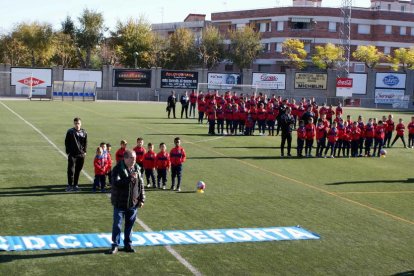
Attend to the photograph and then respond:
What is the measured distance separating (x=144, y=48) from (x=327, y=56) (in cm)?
2445

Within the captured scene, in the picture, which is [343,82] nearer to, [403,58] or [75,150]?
[403,58]

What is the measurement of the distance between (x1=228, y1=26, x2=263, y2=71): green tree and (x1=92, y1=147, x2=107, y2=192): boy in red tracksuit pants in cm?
7374

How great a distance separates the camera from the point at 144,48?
8644 cm

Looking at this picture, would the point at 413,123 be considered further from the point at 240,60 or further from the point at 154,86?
the point at 240,60

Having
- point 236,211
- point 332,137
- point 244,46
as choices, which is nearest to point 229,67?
point 244,46

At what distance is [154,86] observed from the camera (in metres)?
68.8

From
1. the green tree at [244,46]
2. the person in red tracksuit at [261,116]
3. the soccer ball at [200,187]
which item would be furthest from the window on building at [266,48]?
the soccer ball at [200,187]

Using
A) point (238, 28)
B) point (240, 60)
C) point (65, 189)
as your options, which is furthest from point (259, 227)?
point (238, 28)

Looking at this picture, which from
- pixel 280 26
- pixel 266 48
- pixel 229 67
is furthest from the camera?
pixel 229 67

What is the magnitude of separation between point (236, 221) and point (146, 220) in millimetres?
1854

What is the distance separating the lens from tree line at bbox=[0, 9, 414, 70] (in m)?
85.2

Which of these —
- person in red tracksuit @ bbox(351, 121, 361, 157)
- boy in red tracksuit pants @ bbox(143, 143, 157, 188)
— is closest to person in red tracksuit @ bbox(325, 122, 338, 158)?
person in red tracksuit @ bbox(351, 121, 361, 157)

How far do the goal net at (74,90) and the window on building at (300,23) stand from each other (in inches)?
1475

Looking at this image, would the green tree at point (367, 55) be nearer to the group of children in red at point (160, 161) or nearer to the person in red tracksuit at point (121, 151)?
the group of children in red at point (160, 161)
